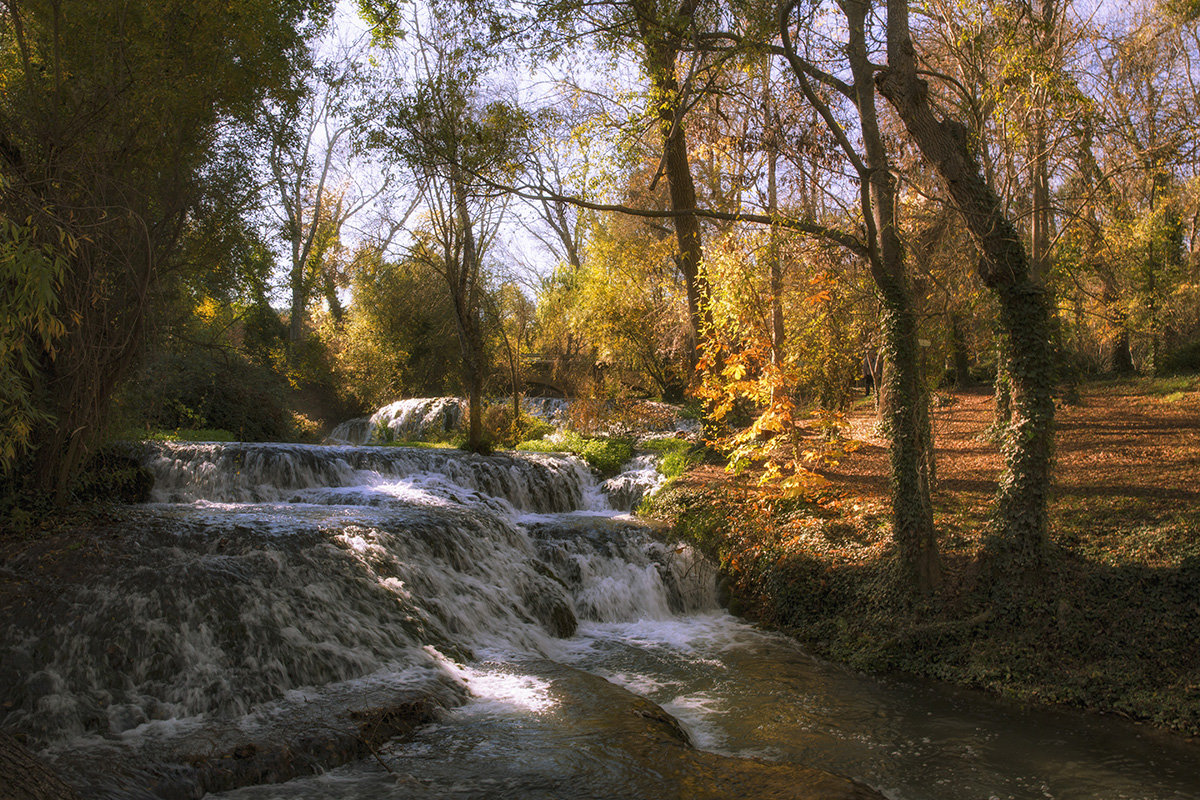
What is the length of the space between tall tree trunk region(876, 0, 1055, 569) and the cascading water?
1.88 metres

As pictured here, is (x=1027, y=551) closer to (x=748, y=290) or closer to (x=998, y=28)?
(x=748, y=290)

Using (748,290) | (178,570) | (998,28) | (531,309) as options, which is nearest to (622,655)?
(178,570)

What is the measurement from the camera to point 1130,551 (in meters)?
7.06

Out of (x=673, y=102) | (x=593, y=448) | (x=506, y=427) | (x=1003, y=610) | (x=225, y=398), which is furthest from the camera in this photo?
(x=506, y=427)

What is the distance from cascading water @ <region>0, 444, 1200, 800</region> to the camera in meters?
4.46

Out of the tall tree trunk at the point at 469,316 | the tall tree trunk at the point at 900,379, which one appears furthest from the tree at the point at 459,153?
the tall tree trunk at the point at 900,379

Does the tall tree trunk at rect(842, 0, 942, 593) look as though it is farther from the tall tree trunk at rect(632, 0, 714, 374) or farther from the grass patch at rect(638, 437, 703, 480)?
the grass patch at rect(638, 437, 703, 480)

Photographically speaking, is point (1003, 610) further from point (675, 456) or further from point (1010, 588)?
point (675, 456)

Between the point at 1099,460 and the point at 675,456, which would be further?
the point at 675,456

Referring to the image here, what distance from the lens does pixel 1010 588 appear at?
23.1 feet

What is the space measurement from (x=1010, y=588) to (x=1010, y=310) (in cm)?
278

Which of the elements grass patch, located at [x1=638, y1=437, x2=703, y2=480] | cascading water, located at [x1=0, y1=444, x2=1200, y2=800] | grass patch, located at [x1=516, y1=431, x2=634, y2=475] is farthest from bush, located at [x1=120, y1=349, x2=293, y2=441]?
grass patch, located at [x1=638, y1=437, x2=703, y2=480]

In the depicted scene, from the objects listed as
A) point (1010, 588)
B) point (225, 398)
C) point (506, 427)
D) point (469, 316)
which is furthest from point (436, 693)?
point (225, 398)

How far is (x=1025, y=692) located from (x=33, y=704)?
25.3 feet
